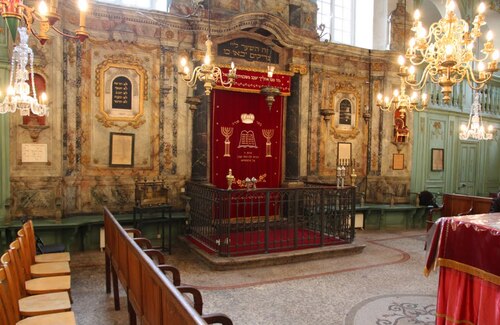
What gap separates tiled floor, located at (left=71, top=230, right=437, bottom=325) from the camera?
4082 mm

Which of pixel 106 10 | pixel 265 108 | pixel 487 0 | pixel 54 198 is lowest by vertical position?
pixel 54 198

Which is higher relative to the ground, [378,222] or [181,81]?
[181,81]

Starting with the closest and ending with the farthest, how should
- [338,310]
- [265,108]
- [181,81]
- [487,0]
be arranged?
[338,310] < [181,81] < [265,108] < [487,0]

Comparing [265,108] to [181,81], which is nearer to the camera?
[181,81]

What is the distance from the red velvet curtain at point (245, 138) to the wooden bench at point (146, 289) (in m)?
3.68

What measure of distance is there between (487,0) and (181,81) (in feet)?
32.5


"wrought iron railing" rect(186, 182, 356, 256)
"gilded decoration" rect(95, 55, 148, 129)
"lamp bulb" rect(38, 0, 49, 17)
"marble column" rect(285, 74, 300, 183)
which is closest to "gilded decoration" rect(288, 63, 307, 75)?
"marble column" rect(285, 74, 300, 183)

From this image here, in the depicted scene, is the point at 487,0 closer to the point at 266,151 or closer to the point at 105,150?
the point at 266,151

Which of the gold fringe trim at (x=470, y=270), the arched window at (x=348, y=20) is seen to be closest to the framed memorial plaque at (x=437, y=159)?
the arched window at (x=348, y=20)

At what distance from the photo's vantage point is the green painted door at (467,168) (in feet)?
35.4

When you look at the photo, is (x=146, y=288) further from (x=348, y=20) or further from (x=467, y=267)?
(x=348, y=20)

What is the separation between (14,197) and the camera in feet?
19.4

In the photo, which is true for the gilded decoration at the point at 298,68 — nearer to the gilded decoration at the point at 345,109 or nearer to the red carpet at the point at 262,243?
the gilded decoration at the point at 345,109

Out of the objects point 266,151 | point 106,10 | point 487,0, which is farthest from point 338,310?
point 487,0
